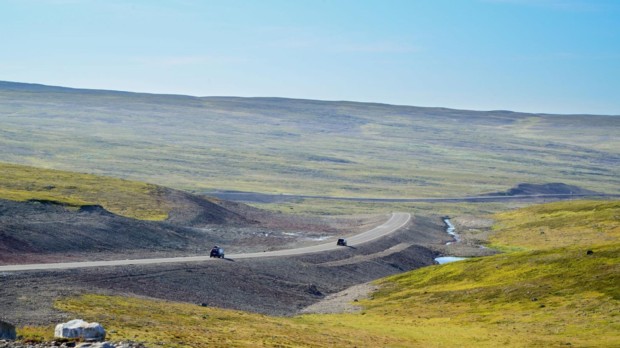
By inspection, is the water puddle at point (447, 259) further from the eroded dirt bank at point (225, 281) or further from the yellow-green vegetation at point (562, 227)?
the yellow-green vegetation at point (562, 227)

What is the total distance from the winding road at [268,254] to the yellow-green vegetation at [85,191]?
2699 centimetres

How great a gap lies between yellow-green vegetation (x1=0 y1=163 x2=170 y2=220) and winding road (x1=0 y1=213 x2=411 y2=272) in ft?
88.6

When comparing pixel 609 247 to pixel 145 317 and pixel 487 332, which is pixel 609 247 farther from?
pixel 145 317

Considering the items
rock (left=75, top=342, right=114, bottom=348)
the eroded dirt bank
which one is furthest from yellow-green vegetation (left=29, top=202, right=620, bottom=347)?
rock (left=75, top=342, right=114, bottom=348)

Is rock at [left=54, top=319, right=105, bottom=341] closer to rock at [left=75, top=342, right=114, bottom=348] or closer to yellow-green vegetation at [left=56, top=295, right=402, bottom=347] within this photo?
rock at [left=75, top=342, right=114, bottom=348]

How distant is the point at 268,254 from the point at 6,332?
65.4 meters

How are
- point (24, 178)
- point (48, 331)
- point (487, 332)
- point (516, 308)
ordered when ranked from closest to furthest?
1. point (48, 331)
2. point (487, 332)
3. point (516, 308)
4. point (24, 178)

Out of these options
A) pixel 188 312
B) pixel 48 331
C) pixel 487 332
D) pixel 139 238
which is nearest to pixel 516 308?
pixel 487 332

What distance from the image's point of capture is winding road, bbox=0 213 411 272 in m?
76.4

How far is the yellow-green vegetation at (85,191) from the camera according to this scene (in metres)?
129

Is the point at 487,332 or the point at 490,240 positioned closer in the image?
the point at 487,332

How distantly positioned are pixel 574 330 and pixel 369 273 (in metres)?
48.0

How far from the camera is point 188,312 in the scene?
62250 millimetres

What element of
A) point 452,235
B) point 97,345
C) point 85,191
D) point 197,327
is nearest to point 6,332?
point 97,345
